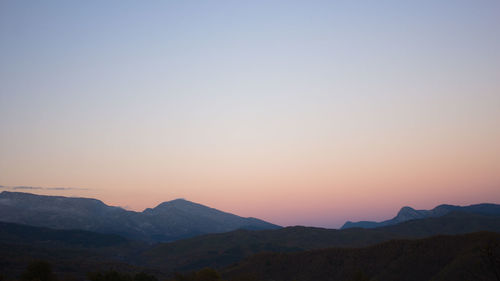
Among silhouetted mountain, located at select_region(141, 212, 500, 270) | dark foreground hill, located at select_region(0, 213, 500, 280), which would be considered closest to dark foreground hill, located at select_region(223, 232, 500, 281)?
dark foreground hill, located at select_region(0, 213, 500, 280)

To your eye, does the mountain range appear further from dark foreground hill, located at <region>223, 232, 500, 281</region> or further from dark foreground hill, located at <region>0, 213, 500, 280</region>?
dark foreground hill, located at <region>0, 213, 500, 280</region>

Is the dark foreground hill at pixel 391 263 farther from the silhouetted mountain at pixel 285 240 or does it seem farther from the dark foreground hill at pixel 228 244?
the silhouetted mountain at pixel 285 240

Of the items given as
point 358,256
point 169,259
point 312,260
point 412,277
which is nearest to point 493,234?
point 412,277

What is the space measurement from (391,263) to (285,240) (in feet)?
314

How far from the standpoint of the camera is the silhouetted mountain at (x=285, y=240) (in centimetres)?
15312

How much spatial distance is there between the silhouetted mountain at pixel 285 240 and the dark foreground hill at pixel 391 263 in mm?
51414

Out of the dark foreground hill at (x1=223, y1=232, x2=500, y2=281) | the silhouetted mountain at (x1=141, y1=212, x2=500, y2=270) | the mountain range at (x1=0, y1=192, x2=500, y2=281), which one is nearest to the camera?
the dark foreground hill at (x1=223, y1=232, x2=500, y2=281)

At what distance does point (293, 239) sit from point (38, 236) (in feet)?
418

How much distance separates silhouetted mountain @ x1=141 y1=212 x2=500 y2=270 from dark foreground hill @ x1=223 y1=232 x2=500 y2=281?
169 feet

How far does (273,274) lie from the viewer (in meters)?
95.8

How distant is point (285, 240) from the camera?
170250 mm

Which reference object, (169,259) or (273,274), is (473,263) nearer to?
(273,274)

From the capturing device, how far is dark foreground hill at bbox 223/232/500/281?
63.4 m

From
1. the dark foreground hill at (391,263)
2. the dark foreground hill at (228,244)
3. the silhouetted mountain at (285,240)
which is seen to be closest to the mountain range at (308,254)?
the silhouetted mountain at (285,240)
